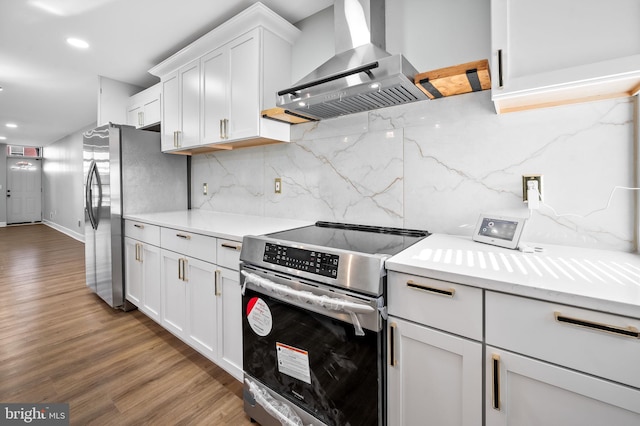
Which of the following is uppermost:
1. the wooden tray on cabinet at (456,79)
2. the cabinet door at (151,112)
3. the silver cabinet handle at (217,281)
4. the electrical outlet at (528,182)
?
the cabinet door at (151,112)

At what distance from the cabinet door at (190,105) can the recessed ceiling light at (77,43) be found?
84cm

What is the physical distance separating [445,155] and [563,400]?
111cm

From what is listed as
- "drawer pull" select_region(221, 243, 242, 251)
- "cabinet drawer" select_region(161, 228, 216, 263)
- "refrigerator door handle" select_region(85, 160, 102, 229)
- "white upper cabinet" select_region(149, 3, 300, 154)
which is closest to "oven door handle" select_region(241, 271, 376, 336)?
"drawer pull" select_region(221, 243, 242, 251)

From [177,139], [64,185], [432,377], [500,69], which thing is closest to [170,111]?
[177,139]

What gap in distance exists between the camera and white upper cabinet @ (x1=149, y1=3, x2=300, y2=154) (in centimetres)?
201

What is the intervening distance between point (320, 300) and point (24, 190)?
11.9 m

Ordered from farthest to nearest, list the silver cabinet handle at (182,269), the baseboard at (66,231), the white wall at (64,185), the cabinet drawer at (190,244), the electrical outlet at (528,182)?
the white wall at (64,185)
the baseboard at (66,231)
the silver cabinet handle at (182,269)
the cabinet drawer at (190,244)
the electrical outlet at (528,182)

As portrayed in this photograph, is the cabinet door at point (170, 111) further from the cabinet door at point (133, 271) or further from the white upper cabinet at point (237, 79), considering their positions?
the cabinet door at point (133, 271)

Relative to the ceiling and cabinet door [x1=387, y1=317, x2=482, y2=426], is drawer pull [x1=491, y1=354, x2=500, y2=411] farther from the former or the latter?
the ceiling

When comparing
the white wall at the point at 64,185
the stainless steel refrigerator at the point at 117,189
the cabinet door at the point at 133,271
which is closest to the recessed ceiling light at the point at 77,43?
the stainless steel refrigerator at the point at 117,189

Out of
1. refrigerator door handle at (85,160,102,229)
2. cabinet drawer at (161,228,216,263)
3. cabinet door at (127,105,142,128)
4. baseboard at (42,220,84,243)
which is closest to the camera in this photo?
cabinet drawer at (161,228,216,263)

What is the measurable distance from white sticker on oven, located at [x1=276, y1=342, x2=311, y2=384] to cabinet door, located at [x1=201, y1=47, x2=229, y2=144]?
1.59m

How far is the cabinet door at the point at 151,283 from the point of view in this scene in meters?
2.31

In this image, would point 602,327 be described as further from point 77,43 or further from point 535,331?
point 77,43
